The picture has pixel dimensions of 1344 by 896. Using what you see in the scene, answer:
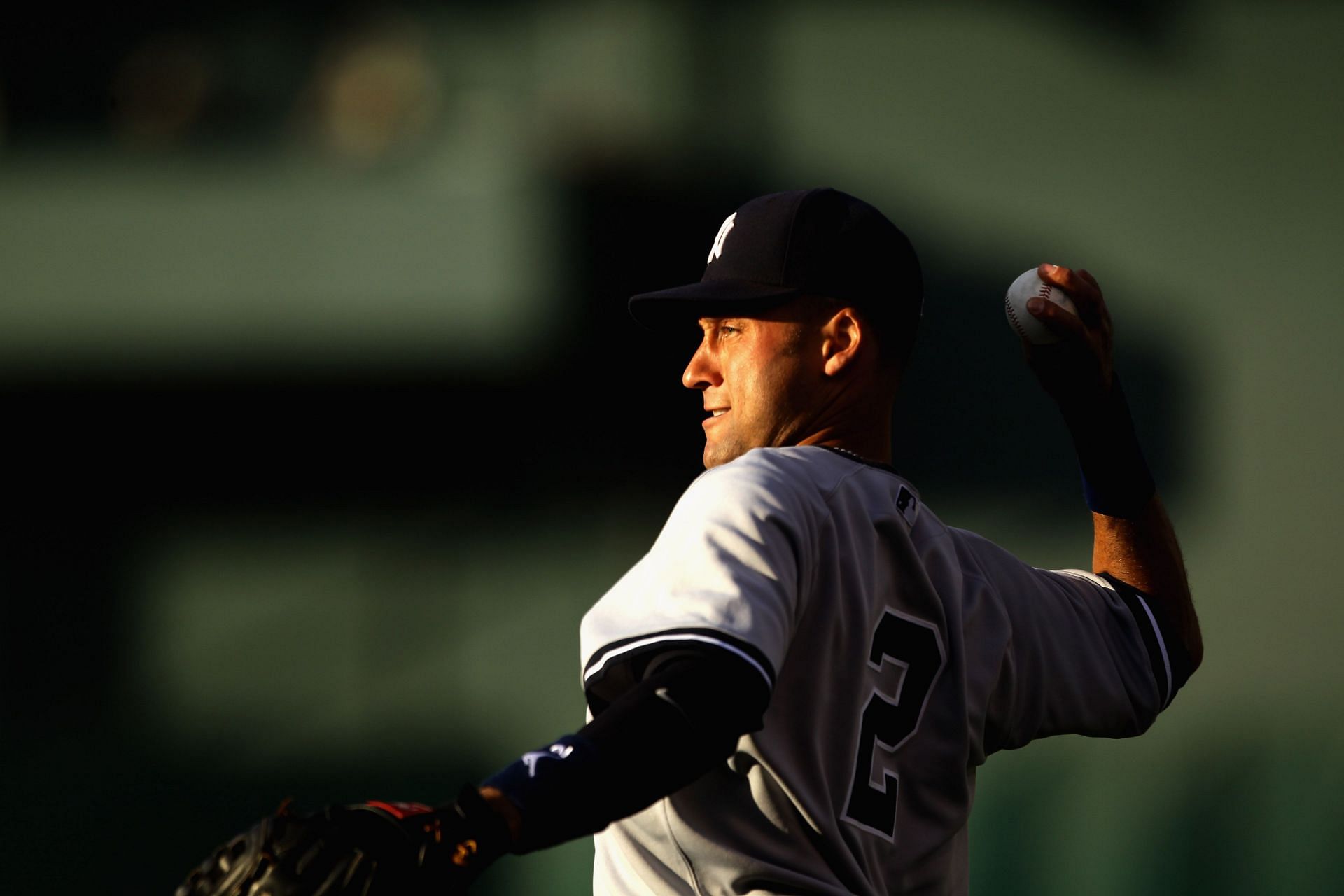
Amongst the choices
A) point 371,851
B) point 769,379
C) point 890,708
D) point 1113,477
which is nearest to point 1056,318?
point 1113,477

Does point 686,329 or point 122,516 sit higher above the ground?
point 686,329

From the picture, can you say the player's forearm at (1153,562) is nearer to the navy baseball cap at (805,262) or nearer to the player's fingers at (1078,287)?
the player's fingers at (1078,287)

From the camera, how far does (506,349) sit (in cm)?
371

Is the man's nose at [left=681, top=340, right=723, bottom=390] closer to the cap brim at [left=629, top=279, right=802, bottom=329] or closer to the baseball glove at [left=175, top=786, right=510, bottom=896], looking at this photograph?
the cap brim at [left=629, top=279, right=802, bottom=329]

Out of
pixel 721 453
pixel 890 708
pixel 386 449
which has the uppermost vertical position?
pixel 721 453

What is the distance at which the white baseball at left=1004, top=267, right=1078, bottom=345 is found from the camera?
1964 mm

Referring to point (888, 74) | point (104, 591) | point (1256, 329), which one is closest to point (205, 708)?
point (104, 591)

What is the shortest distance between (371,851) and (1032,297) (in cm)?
125

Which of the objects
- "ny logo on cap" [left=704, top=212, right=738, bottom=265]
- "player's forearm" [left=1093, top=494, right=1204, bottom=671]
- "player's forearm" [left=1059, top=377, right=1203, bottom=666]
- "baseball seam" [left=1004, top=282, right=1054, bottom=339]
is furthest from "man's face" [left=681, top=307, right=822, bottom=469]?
"player's forearm" [left=1093, top=494, right=1204, bottom=671]

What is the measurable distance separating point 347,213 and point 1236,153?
2430mm

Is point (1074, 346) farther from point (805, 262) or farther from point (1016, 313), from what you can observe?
point (805, 262)

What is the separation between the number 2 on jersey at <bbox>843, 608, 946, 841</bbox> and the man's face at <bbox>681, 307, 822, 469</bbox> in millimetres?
328

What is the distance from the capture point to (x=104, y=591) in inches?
145

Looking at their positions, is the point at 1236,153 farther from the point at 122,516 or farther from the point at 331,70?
the point at 122,516
